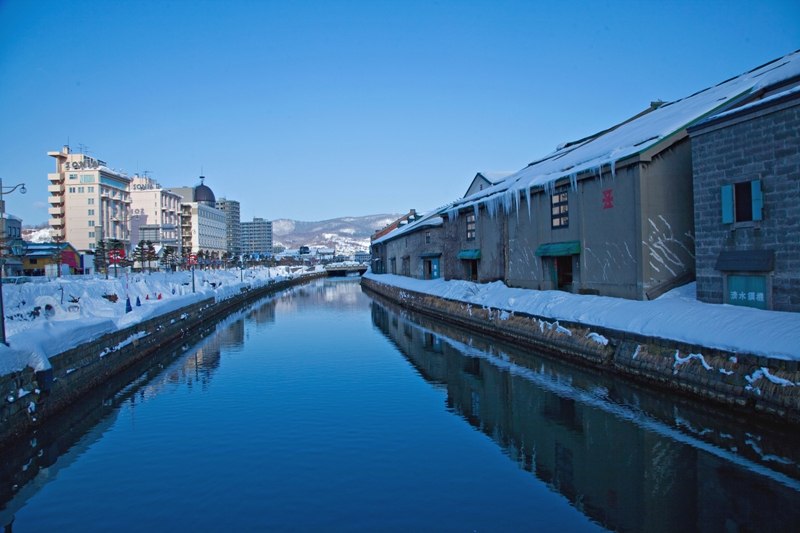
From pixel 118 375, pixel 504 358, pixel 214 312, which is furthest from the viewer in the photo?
pixel 214 312

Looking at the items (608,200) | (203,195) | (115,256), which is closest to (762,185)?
(608,200)

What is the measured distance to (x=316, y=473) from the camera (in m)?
9.70

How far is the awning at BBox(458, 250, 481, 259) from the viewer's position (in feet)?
109

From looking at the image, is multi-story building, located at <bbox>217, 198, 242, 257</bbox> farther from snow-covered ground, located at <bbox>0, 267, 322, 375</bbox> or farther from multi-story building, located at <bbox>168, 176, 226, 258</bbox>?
snow-covered ground, located at <bbox>0, 267, 322, 375</bbox>

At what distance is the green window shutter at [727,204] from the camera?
1473 centimetres

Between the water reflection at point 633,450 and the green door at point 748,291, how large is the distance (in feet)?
11.8

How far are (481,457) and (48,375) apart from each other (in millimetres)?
9911

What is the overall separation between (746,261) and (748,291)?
83 cm

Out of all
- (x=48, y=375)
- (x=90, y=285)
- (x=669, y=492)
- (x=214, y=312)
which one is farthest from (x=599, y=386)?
(x=214, y=312)

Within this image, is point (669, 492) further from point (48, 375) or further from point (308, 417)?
point (48, 375)

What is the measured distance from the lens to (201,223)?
11338 cm

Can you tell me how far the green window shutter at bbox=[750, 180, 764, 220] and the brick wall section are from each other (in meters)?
0.12

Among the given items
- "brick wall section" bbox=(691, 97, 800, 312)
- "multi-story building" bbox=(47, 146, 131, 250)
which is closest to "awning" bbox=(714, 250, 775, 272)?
"brick wall section" bbox=(691, 97, 800, 312)

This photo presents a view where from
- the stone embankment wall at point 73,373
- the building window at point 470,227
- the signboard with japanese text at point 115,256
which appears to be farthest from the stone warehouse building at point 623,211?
the signboard with japanese text at point 115,256
